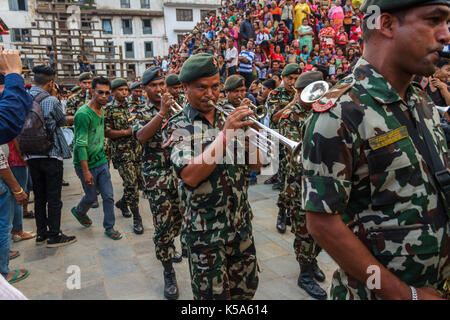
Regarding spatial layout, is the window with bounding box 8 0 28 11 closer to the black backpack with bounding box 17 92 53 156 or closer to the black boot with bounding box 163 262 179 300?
the black backpack with bounding box 17 92 53 156

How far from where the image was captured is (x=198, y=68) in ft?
7.25

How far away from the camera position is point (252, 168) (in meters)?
2.55

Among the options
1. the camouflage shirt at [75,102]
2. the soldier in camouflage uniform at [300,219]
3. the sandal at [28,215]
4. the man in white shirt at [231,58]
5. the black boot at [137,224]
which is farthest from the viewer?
the man in white shirt at [231,58]

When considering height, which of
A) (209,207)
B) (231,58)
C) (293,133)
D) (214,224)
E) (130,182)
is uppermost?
(231,58)

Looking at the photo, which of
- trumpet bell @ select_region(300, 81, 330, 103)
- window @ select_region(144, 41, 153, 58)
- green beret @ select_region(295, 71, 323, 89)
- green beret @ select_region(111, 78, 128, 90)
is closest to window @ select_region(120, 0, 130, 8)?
window @ select_region(144, 41, 153, 58)

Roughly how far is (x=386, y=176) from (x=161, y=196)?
279cm

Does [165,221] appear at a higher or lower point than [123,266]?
higher

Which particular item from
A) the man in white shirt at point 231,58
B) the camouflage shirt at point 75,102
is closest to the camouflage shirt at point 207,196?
the camouflage shirt at point 75,102

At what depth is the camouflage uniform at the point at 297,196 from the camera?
3.37 meters

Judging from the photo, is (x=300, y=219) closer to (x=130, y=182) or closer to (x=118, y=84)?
(x=130, y=182)

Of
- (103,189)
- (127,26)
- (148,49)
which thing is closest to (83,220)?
(103,189)

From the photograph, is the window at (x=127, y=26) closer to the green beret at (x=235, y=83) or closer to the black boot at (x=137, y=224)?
the black boot at (x=137, y=224)

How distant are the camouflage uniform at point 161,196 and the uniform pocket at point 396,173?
2694mm

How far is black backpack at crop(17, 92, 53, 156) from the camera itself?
4.17 meters
